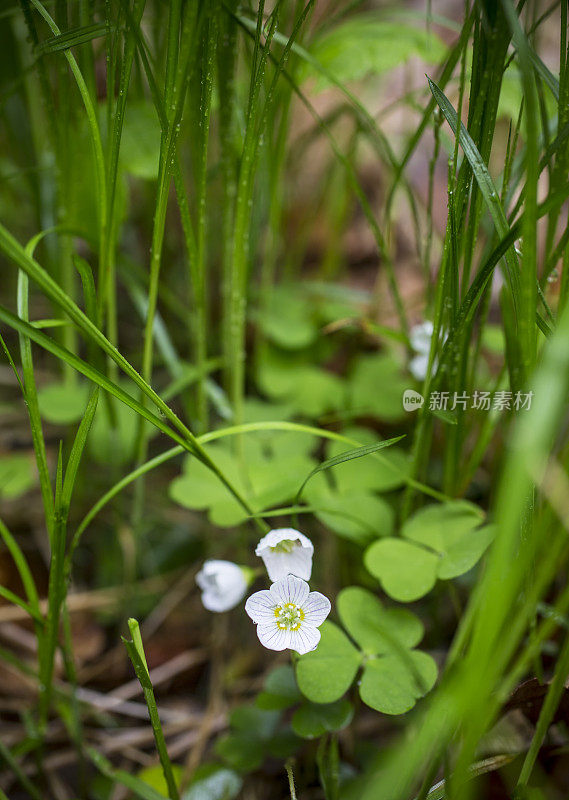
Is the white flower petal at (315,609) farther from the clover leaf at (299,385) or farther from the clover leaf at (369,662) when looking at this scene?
the clover leaf at (299,385)

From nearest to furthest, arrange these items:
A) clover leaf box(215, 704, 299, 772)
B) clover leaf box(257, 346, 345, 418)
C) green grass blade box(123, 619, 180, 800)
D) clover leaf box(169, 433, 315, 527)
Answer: green grass blade box(123, 619, 180, 800)
clover leaf box(215, 704, 299, 772)
clover leaf box(169, 433, 315, 527)
clover leaf box(257, 346, 345, 418)

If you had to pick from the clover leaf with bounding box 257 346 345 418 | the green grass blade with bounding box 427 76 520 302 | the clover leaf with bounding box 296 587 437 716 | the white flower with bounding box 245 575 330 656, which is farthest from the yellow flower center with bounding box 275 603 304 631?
the clover leaf with bounding box 257 346 345 418

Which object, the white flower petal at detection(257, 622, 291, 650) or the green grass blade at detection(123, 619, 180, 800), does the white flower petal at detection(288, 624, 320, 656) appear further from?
the green grass blade at detection(123, 619, 180, 800)

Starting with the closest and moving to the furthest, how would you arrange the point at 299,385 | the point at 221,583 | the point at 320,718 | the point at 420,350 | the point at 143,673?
the point at 143,673
the point at 320,718
the point at 221,583
the point at 420,350
the point at 299,385

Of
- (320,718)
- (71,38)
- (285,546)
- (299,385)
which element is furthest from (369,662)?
(71,38)

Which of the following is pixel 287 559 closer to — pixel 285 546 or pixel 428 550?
pixel 285 546

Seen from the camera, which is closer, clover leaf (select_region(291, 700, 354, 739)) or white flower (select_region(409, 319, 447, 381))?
clover leaf (select_region(291, 700, 354, 739))
